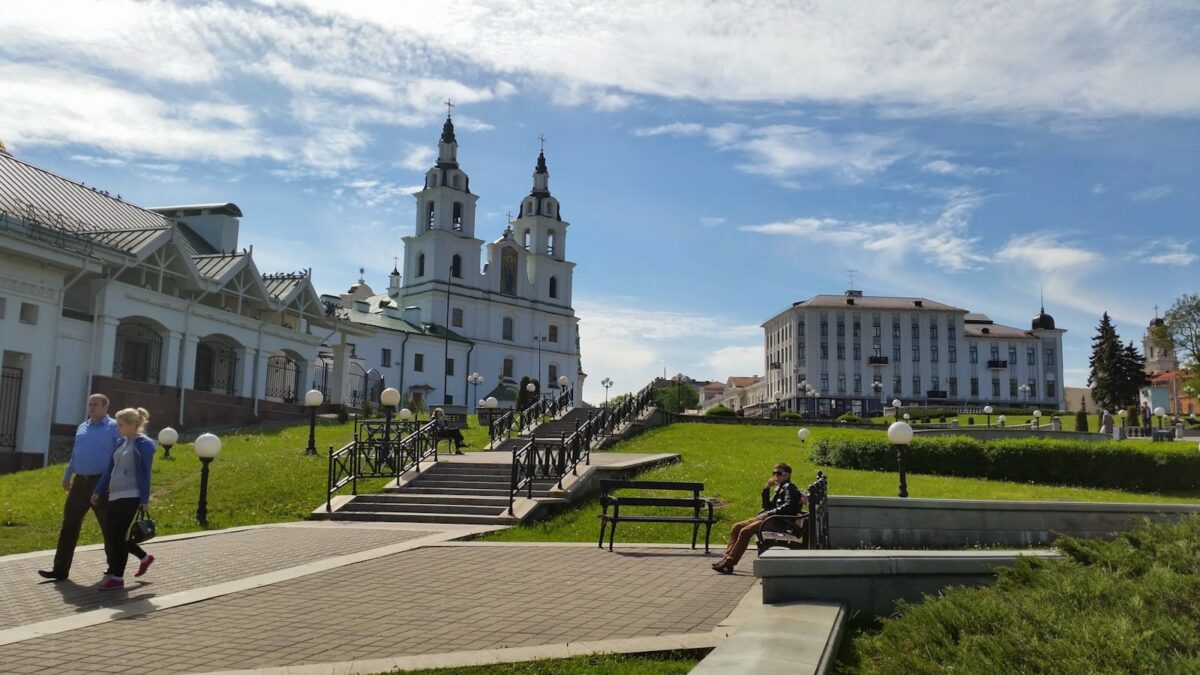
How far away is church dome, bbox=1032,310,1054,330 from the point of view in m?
104

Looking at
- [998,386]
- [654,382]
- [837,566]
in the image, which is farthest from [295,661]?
[998,386]

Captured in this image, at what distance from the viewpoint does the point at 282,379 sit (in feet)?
132

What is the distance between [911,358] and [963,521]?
96.6 metres

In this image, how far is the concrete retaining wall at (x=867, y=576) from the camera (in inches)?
287

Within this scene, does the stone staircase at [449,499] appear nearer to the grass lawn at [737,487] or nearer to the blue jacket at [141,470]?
the grass lawn at [737,487]

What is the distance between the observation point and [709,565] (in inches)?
420

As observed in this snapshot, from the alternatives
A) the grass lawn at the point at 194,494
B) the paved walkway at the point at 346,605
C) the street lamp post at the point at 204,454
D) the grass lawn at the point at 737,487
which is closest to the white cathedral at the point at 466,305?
the grass lawn at the point at 737,487

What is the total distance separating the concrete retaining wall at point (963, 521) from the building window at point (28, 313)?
980 inches

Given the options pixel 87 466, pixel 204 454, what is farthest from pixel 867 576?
pixel 204 454

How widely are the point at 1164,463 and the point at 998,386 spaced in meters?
85.8

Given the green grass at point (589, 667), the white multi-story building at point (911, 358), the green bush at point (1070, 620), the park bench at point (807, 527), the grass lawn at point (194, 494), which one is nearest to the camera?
the green bush at point (1070, 620)

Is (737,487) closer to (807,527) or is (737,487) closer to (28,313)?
(807,527)

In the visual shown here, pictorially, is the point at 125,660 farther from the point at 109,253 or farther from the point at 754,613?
the point at 109,253

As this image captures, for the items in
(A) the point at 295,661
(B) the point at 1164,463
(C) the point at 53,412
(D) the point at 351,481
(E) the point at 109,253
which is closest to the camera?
(A) the point at 295,661
